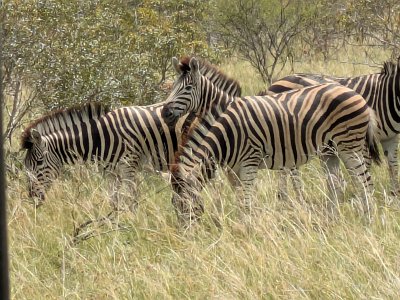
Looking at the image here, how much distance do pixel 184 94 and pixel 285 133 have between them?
1.11 meters

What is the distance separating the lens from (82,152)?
6.57 metres

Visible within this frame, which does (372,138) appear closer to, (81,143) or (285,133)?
(285,133)

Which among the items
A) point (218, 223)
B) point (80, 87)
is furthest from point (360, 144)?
point (80, 87)

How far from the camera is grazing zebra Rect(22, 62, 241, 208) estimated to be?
6410mm

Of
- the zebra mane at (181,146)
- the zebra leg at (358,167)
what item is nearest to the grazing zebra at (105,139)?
the zebra mane at (181,146)

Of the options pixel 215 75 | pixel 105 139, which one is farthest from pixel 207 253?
pixel 215 75

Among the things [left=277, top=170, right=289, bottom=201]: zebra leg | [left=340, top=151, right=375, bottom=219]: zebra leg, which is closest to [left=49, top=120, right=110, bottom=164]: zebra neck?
[left=277, top=170, right=289, bottom=201]: zebra leg

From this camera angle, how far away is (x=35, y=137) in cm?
630

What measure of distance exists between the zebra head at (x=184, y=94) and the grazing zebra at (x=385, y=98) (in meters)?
0.88

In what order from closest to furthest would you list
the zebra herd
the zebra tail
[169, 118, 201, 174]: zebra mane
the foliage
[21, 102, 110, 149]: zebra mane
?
[169, 118, 201, 174]: zebra mane → the zebra herd → the zebra tail → [21, 102, 110, 149]: zebra mane → the foliage

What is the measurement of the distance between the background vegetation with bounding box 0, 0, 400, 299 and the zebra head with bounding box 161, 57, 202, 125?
0.66m

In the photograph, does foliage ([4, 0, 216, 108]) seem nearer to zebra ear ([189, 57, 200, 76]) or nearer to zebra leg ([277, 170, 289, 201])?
zebra ear ([189, 57, 200, 76])

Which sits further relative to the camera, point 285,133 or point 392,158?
point 392,158

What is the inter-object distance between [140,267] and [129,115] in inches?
113
